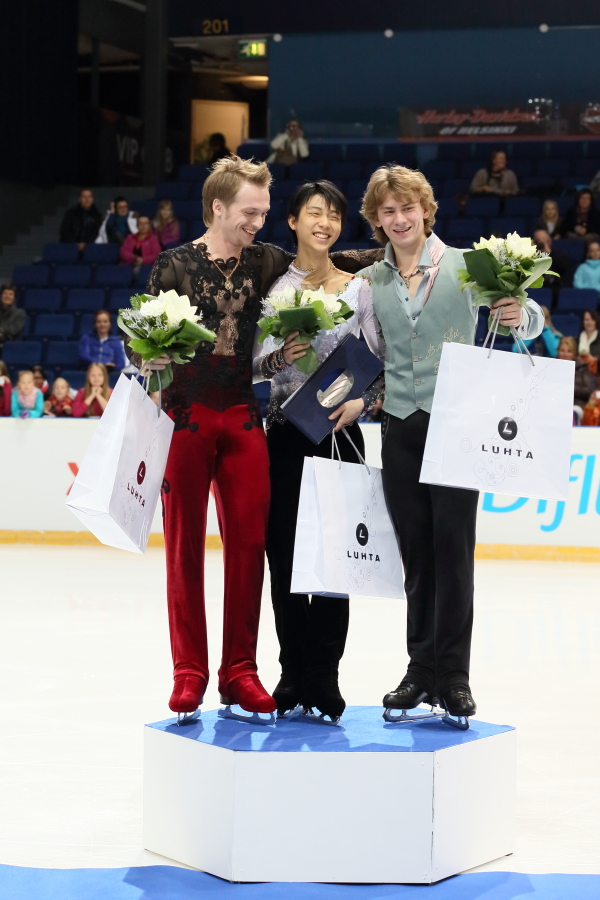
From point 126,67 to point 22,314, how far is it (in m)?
6.91

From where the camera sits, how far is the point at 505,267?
2.87 metres

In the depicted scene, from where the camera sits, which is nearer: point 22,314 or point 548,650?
point 548,650

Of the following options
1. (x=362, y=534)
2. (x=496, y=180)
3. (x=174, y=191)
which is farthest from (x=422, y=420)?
(x=174, y=191)

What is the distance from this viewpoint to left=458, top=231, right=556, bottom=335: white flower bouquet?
2.87 m

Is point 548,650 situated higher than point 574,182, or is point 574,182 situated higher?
point 574,182

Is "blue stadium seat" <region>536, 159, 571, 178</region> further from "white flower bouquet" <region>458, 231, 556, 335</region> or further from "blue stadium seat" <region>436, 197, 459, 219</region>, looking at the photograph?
"white flower bouquet" <region>458, 231, 556, 335</region>

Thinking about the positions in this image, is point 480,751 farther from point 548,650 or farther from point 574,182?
point 574,182

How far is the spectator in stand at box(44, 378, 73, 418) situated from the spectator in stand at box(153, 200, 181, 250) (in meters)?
2.79

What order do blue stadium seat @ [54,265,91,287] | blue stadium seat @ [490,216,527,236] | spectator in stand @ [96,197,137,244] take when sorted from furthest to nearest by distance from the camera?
spectator in stand @ [96,197,137,244] → blue stadium seat @ [54,265,91,287] → blue stadium seat @ [490,216,527,236]

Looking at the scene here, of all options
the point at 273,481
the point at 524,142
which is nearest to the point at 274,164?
the point at 524,142

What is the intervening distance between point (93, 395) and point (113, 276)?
2.85m

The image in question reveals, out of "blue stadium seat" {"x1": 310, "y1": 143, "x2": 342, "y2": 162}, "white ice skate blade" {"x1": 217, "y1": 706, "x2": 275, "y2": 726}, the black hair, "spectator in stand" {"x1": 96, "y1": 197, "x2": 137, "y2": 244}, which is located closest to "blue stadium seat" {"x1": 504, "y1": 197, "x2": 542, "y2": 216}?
"blue stadium seat" {"x1": 310, "y1": 143, "x2": 342, "y2": 162}

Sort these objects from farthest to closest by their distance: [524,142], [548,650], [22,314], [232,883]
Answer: [524,142], [22,314], [548,650], [232,883]

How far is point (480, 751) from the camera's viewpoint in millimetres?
2885
